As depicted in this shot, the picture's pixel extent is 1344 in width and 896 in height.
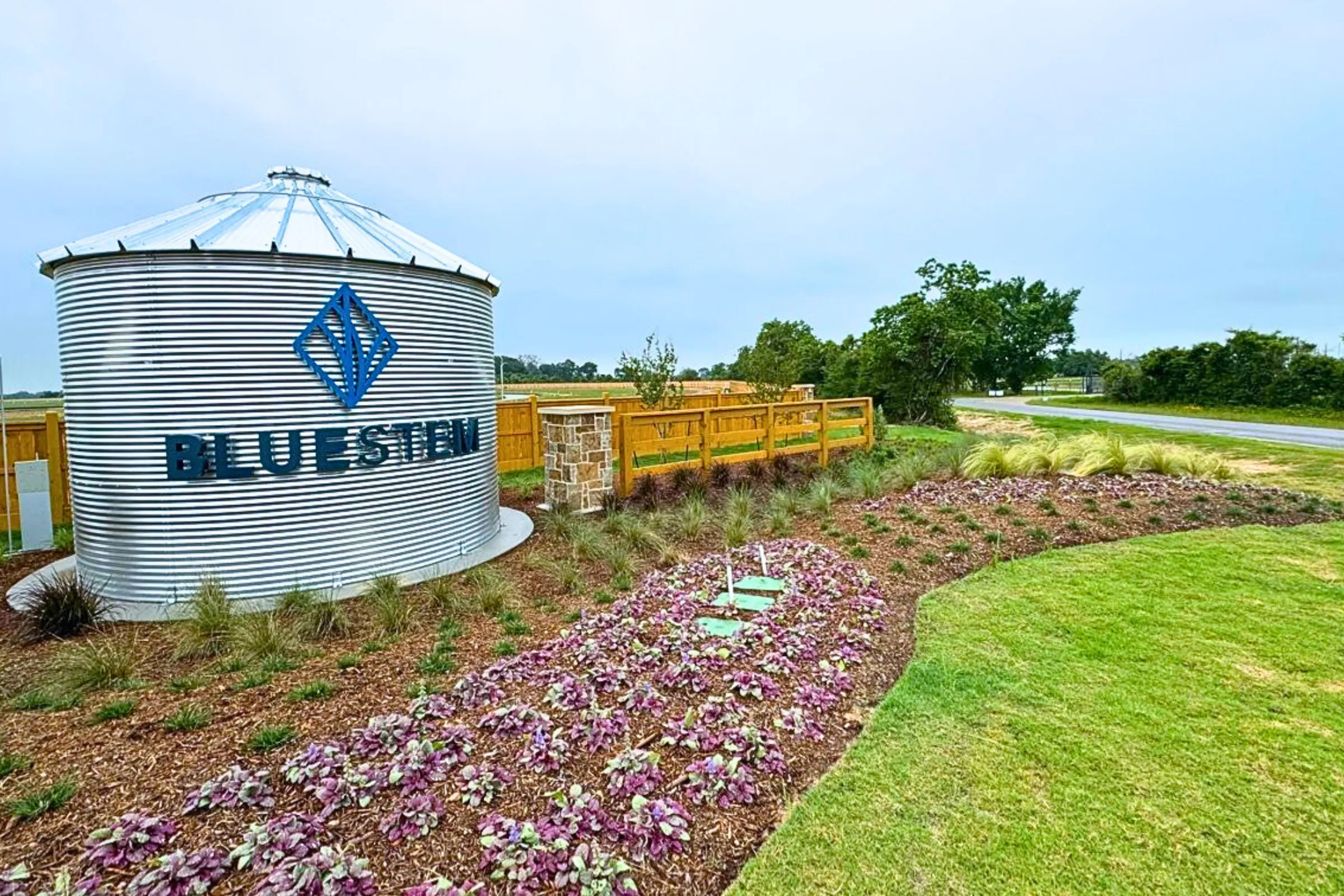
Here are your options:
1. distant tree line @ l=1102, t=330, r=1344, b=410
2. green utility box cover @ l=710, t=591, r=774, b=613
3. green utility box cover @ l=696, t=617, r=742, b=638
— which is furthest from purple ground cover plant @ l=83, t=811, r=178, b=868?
distant tree line @ l=1102, t=330, r=1344, b=410

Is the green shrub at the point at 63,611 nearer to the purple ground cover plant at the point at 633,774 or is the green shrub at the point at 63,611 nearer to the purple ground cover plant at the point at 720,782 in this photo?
the purple ground cover plant at the point at 633,774

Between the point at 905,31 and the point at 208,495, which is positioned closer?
the point at 208,495

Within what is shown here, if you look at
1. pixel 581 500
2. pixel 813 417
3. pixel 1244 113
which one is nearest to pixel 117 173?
pixel 581 500

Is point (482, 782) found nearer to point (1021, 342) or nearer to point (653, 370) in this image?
point (653, 370)

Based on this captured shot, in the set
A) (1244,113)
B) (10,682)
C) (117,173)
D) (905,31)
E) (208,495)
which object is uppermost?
(905,31)

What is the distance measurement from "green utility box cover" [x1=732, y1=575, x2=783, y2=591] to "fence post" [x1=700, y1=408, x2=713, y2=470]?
4.62 m

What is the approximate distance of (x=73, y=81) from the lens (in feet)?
24.8

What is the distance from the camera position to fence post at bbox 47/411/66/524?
7625mm

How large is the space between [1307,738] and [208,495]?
7222 millimetres

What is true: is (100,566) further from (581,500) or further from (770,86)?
(770,86)

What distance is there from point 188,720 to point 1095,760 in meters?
4.37

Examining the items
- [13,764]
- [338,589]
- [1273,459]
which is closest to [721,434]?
[338,589]

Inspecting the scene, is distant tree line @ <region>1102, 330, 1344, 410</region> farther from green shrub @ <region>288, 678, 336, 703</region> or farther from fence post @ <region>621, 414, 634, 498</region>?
green shrub @ <region>288, 678, 336, 703</region>

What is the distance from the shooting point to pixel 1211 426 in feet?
57.5
